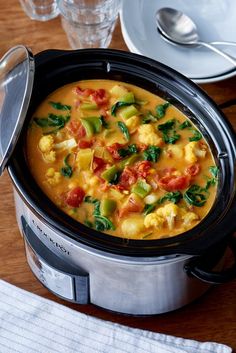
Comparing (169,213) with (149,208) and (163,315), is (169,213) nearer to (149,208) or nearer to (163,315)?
(149,208)

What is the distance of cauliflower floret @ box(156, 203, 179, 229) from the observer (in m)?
1.42

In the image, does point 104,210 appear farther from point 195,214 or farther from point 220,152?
point 220,152

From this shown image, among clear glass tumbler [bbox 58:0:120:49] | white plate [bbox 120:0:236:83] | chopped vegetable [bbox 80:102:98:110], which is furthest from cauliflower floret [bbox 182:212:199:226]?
clear glass tumbler [bbox 58:0:120:49]

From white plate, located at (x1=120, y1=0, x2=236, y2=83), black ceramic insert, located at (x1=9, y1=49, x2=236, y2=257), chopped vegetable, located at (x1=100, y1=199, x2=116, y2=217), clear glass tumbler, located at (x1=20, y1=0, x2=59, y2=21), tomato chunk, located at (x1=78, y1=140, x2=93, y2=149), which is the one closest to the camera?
black ceramic insert, located at (x1=9, y1=49, x2=236, y2=257)

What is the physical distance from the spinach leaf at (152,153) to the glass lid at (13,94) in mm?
271

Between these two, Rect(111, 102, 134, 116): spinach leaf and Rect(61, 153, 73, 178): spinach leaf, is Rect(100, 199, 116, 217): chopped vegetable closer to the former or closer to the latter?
Rect(61, 153, 73, 178): spinach leaf

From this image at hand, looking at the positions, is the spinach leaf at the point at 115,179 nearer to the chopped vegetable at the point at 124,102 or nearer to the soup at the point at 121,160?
the soup at the point at 121,160

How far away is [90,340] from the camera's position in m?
1.48

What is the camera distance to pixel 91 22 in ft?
6.38

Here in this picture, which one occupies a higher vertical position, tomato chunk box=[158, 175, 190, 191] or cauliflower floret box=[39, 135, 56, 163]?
cauliflower floret box=[39, 135, 56, 163]

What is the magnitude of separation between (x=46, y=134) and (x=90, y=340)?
434 millimetres

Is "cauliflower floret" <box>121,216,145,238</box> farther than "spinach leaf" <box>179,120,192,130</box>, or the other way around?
"spinach leaf" <box>179,120,192,130</box>

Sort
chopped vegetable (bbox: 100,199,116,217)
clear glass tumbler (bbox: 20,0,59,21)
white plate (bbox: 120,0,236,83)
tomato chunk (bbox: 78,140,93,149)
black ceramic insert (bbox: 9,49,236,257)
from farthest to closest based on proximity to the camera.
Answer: clear glass tumbler (bbox: 20,0,59,21), white plate (bbox: 120,0,236,83), tomato chunk (bbox: 78,140,93,149), chopped vegetable (bbox: 100,199,116,217), black ceramic insert (bbox: 9,49,236,257)

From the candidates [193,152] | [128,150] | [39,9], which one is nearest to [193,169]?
[193,152]
